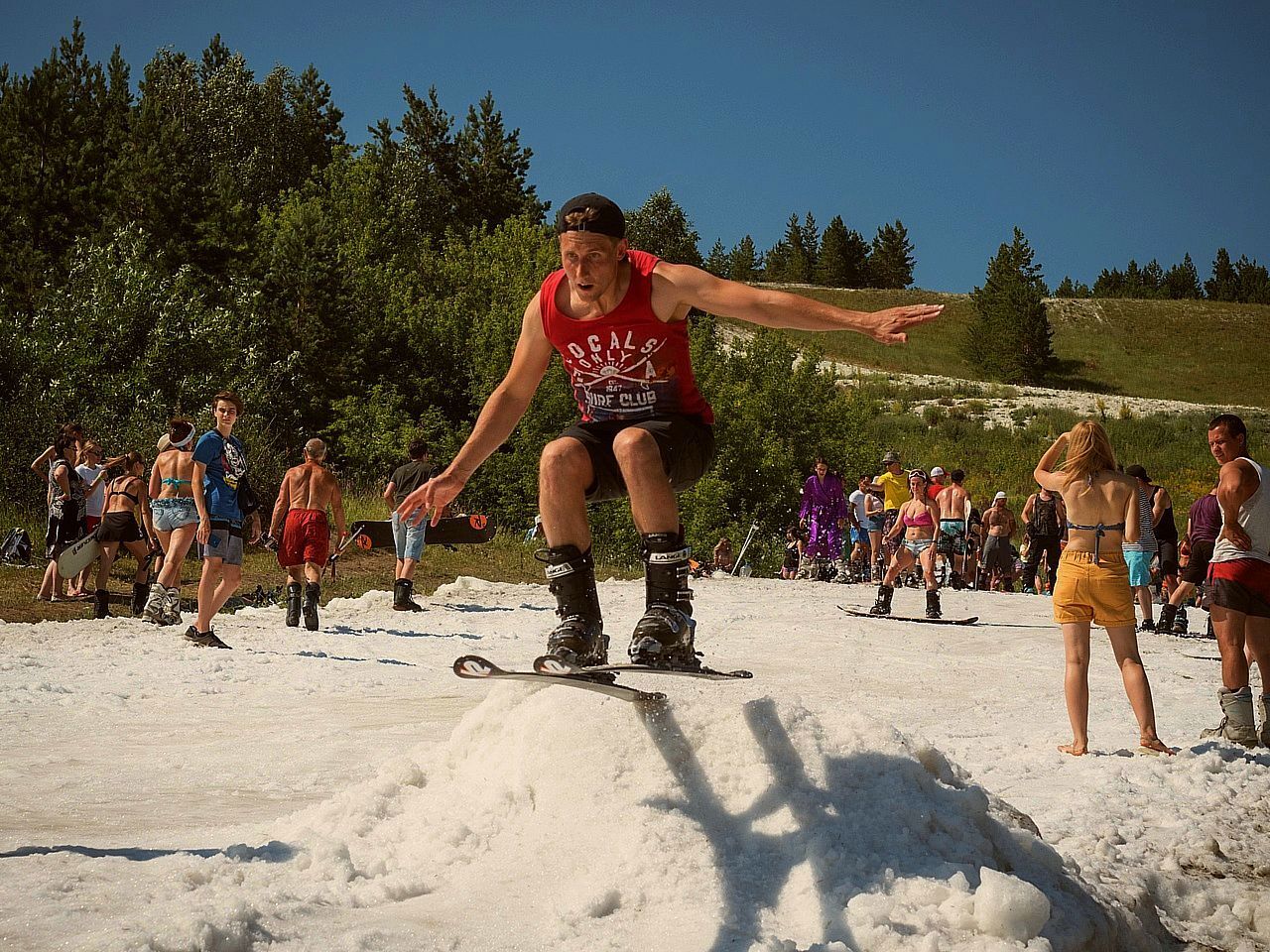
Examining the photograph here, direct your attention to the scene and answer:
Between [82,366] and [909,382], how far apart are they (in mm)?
51263

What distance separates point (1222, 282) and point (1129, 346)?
→ 66948 millimetres

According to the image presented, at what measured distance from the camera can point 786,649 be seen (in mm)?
12047

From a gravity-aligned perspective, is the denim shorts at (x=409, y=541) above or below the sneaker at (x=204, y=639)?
above

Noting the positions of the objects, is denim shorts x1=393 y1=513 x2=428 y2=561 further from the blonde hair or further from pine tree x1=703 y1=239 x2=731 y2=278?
pine tree x1=703 y1=239 x2=731 y2=278

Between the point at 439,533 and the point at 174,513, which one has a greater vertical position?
the point at 174,513

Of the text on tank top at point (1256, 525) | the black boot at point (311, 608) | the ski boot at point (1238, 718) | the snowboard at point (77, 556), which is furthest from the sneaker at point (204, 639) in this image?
the text on tank top at point (1256, 525)

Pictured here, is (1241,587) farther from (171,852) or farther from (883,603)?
(883,603)

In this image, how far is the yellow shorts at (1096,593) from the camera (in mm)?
7297

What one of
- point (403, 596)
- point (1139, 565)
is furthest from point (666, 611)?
point (1139, 565)

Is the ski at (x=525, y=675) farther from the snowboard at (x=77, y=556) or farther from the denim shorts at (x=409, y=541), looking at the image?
the snowboard at (x=77, y=556)

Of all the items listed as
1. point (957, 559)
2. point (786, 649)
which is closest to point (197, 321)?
point (957, 559)

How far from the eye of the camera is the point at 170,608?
11.6m

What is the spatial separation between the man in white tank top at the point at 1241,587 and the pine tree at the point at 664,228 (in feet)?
285

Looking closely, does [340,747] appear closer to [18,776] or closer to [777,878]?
[18,776]
